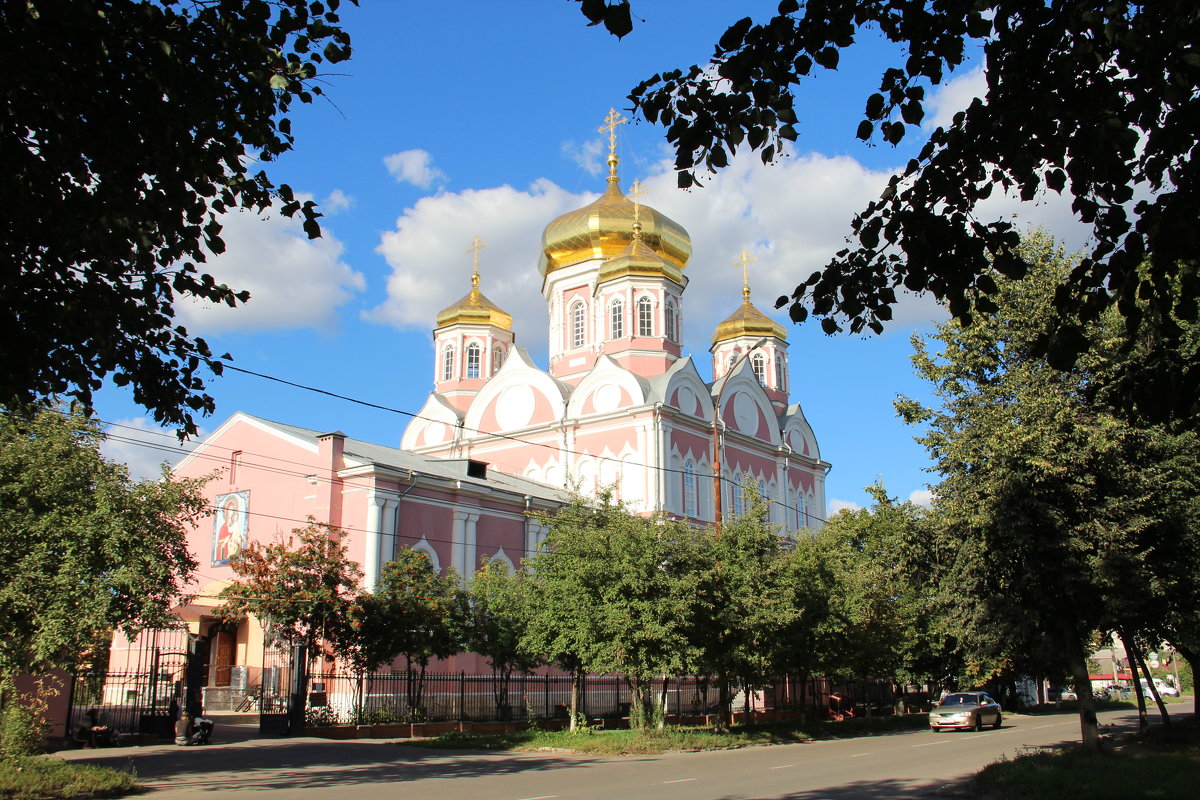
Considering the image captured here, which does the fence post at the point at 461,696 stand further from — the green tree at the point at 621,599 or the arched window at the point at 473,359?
the arched window at the point at 473,359

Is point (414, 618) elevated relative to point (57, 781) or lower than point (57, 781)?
elevated

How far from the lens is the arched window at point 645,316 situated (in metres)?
41.9

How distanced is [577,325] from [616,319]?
3256 mm

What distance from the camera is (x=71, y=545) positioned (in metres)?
14.6

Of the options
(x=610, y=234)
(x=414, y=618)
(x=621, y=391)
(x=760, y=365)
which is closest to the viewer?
(x=414, y=618)

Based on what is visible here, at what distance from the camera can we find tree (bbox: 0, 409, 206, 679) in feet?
46.5

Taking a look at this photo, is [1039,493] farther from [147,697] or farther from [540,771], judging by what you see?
[147,697]

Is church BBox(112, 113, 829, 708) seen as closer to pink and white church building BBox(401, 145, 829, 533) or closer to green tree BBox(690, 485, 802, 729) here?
pink and white church building BBox(401, 145, 829, 533)

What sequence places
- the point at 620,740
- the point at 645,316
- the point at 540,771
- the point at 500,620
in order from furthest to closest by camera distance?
the point at 645,316
the point at 500,620
the point at 620,740
the point at 540,771

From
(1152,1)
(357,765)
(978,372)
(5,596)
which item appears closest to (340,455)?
(357,765)

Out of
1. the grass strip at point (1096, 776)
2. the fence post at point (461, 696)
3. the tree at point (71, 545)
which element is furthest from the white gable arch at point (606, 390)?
the grass strip at point (1096, 776)

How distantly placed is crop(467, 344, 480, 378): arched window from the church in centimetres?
5

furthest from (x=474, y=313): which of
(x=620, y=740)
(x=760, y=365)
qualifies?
(x=620, y=740)

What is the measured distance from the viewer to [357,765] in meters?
16.9
